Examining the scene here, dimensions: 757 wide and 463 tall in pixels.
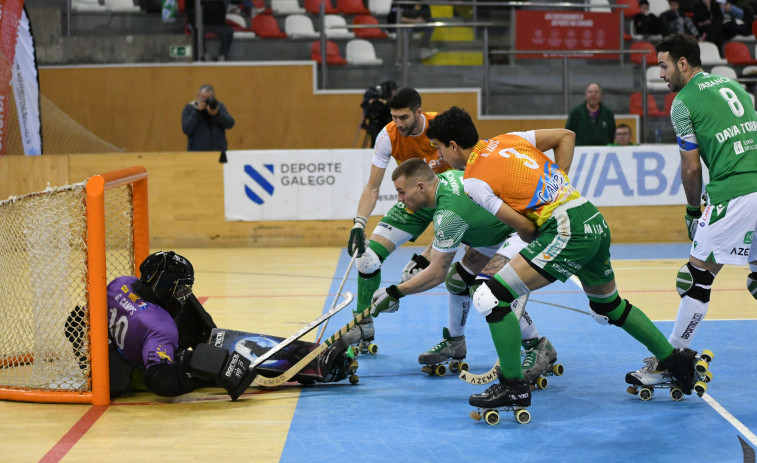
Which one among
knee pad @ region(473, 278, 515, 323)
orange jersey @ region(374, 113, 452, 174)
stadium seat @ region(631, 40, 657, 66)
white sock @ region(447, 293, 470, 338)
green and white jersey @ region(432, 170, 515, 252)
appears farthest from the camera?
stadium seat @ region(631, 40, 657, 66)

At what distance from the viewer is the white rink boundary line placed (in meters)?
4.82

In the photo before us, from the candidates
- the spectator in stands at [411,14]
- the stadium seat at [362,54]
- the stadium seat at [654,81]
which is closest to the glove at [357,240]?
the spectator in stands at [411,14]

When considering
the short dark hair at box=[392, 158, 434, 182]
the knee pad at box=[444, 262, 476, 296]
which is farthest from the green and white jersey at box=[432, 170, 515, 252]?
the knee pad at box=[444, 262, 476, 296]

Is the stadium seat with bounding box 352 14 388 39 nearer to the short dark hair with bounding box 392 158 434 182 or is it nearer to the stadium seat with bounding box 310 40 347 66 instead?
the stadium seat with bounding box 310 40 347 66

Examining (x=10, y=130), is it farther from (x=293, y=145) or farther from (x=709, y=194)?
(x=709, y=194)

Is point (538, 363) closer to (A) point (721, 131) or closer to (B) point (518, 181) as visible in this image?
(B) point (518, 181)

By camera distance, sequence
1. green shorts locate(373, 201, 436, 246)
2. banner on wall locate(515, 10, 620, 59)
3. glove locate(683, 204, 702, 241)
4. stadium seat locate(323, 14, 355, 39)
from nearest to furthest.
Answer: glove locate(683, 204, 702, 241), green shorts locate(373, 201, 436, 246), banner on wall locate(515, 10, 620, 59), stadium seat locate(323, 14, 355, 39)

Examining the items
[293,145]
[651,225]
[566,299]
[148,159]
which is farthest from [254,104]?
[566,299]

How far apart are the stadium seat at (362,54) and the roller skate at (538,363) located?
36.6ft

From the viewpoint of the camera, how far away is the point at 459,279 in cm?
645

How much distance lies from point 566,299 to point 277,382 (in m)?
4.30

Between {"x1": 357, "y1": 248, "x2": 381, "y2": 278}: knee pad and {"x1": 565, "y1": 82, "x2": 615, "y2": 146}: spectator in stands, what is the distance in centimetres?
733

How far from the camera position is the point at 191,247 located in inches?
532

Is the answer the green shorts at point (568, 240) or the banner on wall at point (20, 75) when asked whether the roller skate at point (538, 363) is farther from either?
the banner on wall at point (20, 75)
